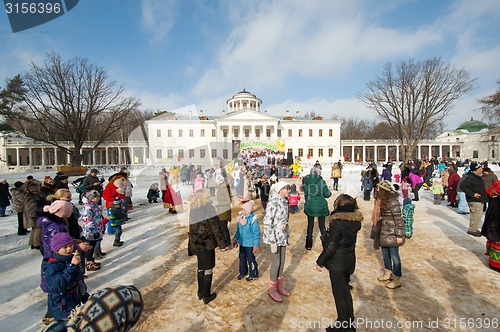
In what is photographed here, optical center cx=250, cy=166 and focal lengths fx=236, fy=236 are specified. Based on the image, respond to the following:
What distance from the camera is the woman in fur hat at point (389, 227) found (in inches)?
147

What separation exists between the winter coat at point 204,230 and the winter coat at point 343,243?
4.60 feet

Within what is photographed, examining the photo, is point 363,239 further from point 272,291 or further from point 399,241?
point 272,291

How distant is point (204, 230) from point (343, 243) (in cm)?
182

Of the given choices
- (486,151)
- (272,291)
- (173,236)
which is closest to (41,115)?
(173,236)

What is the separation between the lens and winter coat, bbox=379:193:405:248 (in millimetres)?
3721

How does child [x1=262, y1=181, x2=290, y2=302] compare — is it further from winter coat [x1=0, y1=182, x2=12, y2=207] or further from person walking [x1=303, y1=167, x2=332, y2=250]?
winter coat [x1=0, y1=182, x2=12, y2=207]

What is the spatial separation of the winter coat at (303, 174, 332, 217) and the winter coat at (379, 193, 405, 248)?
1.42 meters

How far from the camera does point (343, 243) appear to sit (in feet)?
9.16

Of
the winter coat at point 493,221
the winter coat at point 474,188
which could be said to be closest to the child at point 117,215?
the winter coat at point 493,221

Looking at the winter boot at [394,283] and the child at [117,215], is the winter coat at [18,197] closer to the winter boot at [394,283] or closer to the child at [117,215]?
the child at [117,215]

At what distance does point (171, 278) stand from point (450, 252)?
19.8 ft

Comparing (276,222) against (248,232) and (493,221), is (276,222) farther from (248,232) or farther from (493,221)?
(493,221)

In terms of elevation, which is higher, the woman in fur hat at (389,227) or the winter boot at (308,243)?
the woman in fur hat at (389,227)

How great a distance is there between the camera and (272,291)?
3.61 meters
